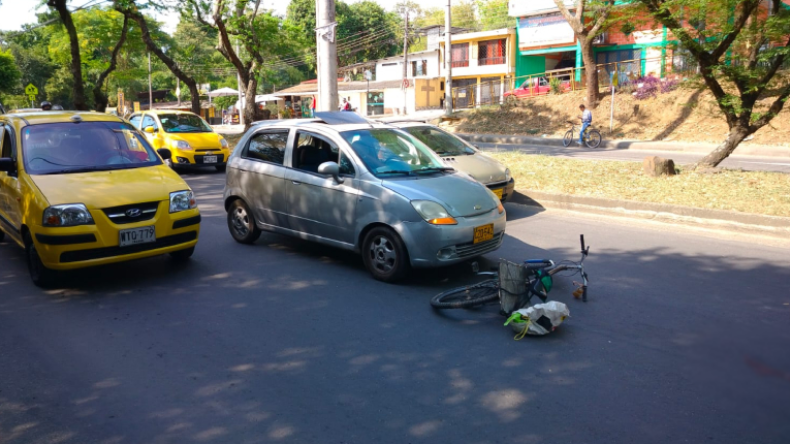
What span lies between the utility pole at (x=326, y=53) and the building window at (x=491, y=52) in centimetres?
3864

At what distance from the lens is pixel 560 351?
4.84 metres

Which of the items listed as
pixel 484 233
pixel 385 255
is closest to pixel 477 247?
pixel 484 233

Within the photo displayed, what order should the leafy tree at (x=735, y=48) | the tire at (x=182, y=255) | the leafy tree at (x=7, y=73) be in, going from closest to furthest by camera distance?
the tire at (x=182, y=255), the leafy tree at (x=735, y=48), the leafy tree at (x=7, y=73)

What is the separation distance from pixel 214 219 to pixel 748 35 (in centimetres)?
971

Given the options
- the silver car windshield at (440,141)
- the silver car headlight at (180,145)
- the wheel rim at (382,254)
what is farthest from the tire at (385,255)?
the silver car headlight at (180,145)

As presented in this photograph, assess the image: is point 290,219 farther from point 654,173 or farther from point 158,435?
point 654,173

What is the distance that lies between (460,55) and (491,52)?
11.0 ft

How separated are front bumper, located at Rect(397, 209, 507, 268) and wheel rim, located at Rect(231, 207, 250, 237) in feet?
9.03

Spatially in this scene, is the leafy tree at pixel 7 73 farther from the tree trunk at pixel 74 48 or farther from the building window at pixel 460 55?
the building window at pixel 460 55

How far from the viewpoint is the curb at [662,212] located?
28.0ft

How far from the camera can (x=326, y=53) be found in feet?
43.1

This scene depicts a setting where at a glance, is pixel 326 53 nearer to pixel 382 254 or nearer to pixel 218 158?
pixel 218 158

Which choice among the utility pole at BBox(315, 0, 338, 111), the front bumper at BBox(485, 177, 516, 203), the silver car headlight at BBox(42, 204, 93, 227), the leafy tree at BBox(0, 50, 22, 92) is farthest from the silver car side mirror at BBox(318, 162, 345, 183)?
the leafy tree at BBox(0, 50, 22, 92)

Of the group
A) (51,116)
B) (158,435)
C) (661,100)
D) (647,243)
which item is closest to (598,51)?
(661,100)
